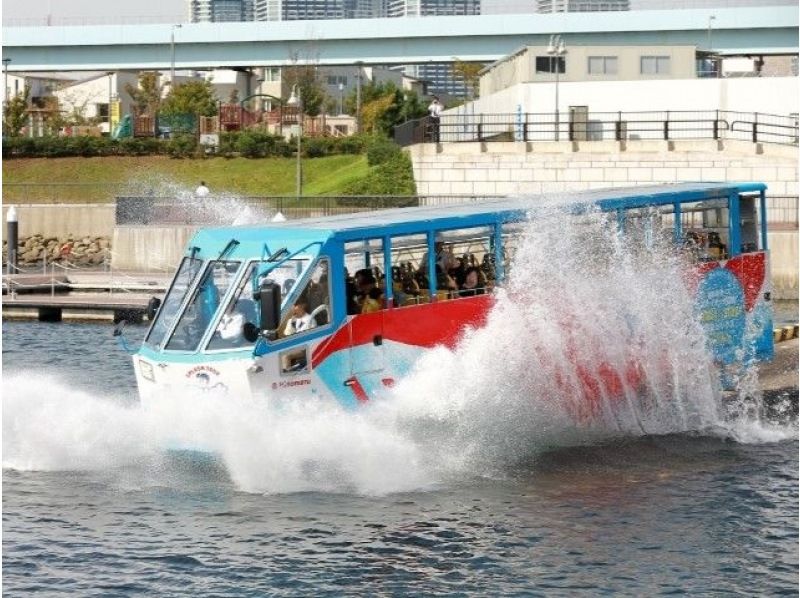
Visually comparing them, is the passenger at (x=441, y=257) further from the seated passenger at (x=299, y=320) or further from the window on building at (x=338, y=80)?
the window on building at (x=338, y=80)

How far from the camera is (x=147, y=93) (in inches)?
4469

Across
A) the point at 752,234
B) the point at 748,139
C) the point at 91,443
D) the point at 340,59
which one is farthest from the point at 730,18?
the point at 91,443

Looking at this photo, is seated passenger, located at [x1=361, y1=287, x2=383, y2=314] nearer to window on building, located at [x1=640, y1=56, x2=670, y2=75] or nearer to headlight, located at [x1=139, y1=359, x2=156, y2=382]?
headlight, located at [x1=139, y1=359, x2=156, y2=382]

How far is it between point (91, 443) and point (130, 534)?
166 inches

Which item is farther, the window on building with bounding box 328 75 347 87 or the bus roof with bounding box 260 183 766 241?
the window on building with bounding box 328 75 347 87

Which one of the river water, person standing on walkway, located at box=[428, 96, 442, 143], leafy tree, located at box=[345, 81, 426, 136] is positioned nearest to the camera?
the river water

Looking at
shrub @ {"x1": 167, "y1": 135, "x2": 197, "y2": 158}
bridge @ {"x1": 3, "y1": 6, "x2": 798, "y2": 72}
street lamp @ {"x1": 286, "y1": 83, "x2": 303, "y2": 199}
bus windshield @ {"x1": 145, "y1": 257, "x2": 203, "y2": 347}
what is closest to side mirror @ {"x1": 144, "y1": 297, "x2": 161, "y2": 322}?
bus windshield @ {"x1": 145, "y1": 257, "x2": 203, "y2": 347}

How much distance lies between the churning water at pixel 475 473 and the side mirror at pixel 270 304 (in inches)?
45.4

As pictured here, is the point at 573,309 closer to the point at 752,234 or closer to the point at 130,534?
the point at 752,234

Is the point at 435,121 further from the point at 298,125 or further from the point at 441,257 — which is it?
the point at 441,257

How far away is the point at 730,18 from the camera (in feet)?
324

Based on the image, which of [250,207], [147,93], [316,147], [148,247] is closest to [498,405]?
[148,247]

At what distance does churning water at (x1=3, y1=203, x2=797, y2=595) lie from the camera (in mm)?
18359

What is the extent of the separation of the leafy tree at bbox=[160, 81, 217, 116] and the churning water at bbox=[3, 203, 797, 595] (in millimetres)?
81751
